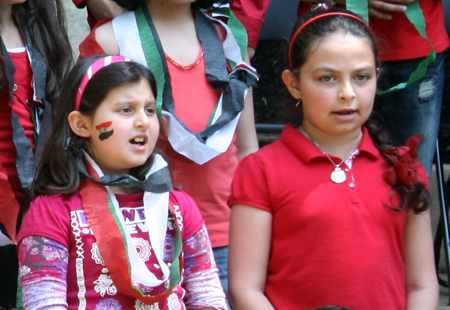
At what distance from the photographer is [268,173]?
227 cm

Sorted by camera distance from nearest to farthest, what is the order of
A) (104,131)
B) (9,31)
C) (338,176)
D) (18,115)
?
(104,131) < (338,176) < (18,115) < (9,31)

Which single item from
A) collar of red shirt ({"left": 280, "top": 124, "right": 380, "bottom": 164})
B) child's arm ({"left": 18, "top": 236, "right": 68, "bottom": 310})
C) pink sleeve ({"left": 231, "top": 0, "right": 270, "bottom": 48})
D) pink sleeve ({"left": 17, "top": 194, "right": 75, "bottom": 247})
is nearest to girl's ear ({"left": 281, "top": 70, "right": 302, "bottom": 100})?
collar of red shirt ({"left": 280, "top": 124, "right": 380, "bottom": 164})

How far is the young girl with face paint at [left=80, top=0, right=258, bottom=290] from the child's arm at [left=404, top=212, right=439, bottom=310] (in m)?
0.67

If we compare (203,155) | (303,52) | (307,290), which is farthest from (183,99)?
(307,290)

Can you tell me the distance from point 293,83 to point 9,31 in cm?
111

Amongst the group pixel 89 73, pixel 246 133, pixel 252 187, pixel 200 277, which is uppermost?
pixel 89 73

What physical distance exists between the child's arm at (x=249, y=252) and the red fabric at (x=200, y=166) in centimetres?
35

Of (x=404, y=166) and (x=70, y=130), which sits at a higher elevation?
(x=70, y=130)

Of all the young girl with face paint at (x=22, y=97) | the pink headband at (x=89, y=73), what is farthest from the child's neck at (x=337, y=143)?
the young girl with face paint at (x=22, y=97)

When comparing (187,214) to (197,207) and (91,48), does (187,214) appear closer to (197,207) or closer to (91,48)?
(197,207)

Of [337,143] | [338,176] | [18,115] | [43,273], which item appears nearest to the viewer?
[43,273]

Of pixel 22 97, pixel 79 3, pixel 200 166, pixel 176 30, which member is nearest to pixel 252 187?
pixel 200 166

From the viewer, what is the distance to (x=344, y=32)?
2.34 metres

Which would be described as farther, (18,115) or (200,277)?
(18,115)
